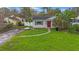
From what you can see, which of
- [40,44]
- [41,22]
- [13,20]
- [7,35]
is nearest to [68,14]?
[41,22]

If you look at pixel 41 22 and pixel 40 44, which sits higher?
pixel 41 22

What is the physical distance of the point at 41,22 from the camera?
2.45 m

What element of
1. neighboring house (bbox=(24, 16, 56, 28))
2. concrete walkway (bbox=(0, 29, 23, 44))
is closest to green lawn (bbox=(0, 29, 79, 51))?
concrete walkway (bbox=(0, 29, 23, 44))

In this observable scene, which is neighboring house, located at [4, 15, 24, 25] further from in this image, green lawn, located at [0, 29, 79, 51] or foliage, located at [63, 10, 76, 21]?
foliage, located at [63, 10, 76, 21]

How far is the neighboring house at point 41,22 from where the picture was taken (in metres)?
2.46

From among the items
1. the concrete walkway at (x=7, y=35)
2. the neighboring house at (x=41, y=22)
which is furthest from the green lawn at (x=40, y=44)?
the neighboring house at (x=41, y=22)

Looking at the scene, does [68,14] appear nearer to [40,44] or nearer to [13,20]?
[40,44]

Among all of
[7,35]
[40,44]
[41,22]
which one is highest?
[41,22]
